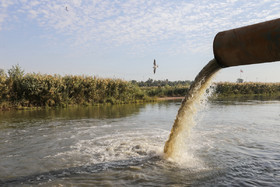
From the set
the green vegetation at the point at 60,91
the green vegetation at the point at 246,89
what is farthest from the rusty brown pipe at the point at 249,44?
the green vegetation at the point at 246,89

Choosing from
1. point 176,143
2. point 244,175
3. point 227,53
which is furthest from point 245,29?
point 176,143

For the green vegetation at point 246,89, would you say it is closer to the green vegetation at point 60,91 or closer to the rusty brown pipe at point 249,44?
the green vegetation at point 60,91

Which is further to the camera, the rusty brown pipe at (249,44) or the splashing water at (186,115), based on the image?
the splashing water at (186,115)

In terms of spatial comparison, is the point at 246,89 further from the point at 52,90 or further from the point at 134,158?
the point at 134,158

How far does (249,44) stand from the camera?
9.70ft

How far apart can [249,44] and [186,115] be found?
281 centimetres

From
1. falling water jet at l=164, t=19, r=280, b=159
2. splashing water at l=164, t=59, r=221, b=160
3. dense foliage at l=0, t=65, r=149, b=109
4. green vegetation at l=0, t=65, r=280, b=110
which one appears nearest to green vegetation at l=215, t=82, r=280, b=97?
green vegetation at l=0, t=65, r=280, b=110

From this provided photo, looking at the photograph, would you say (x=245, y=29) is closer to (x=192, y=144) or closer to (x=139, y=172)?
(x=139, y=172)

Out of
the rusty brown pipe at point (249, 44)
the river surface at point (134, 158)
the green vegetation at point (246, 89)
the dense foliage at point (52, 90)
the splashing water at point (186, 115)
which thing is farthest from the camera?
the green vegetation at point (246, 89)

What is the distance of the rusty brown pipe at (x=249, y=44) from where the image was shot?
108 inches

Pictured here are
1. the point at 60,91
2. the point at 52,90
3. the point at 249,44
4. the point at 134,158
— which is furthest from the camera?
the point at 60,91

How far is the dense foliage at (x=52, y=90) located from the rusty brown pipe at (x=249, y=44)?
1638cm

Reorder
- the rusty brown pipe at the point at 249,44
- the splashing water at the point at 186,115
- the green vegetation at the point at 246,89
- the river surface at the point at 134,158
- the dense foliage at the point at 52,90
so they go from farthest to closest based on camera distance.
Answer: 1. the green vegetation at the point at 246,89
2. the dense foliage at the point at 52,90
3. the splashing water at the point at 186,115
4. the river surface at the point at 134,158
5. the rusty brown pipe at the point at 249,44

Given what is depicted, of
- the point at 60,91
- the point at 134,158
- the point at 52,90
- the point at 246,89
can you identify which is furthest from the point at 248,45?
the point at 246,89
